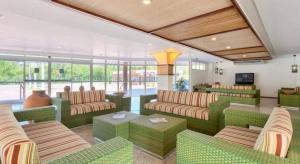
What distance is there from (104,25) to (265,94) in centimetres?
1131

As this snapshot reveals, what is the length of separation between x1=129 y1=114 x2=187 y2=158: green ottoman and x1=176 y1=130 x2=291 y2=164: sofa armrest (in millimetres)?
751

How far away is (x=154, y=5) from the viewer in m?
2.45

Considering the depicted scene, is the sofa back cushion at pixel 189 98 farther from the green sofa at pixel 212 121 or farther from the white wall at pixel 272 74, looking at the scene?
the white wall at pixel 272 74

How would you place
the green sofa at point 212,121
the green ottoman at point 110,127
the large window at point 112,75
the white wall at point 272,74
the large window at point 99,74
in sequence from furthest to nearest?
the large window at point 112,75, the white wall at point 272,74, the large window at point 99,74, the green sofa at point 212,121, the green ottoman at point 110,127

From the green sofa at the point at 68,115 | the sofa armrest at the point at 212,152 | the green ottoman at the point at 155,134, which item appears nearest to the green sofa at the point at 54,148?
the sofa armrest at the point at 212,152

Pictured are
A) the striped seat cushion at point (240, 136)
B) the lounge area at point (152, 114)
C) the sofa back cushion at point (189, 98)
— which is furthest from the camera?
the sofa back cushion at point (189, 98)

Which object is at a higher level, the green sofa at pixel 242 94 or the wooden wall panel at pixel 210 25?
the wooden wall panel at pixel 210 25

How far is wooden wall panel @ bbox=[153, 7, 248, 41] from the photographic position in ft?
9.18

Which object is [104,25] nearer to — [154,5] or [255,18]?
[154,5]

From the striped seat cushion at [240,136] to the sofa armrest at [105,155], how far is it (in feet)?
4.45

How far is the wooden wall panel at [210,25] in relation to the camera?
2799 millimetres

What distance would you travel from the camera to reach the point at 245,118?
8.17 feet

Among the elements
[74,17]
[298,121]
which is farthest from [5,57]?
[298,121]

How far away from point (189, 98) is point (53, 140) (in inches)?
125
